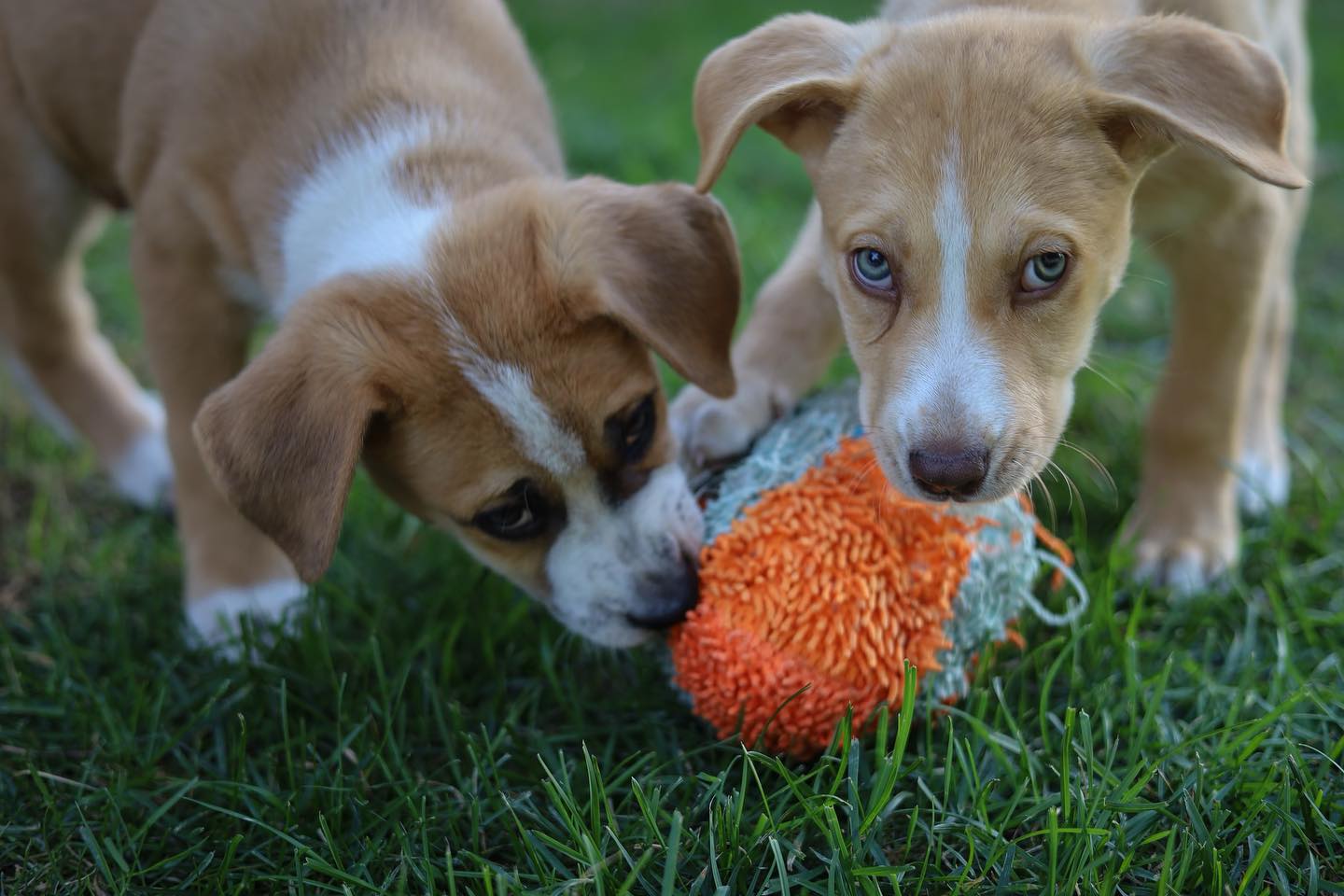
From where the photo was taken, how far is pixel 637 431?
327cm

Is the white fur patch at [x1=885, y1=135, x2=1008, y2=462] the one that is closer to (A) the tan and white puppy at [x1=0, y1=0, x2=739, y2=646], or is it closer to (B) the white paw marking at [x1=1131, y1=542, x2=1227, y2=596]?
(A) the tan and white puppy at [x1=0, y1=0, x2=739, y2=646]

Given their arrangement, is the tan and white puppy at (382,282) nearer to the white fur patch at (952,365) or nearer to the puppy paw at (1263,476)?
the white fur patch at (952,365)

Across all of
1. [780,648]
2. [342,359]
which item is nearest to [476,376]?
[342,359]

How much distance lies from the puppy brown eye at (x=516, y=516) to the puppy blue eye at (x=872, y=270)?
918 millimetres

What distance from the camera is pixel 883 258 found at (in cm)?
289

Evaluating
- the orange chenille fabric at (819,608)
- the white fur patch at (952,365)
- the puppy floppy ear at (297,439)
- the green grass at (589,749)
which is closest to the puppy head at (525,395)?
the puppy floppy ear at (297,439)

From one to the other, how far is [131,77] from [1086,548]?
10.3 ft

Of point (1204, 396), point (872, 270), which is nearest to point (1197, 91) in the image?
point (872, 270)

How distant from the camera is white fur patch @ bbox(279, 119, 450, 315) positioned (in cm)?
321

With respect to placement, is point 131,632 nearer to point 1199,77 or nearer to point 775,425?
point 775,425

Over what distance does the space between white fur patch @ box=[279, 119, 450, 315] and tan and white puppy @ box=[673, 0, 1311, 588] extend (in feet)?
2.60

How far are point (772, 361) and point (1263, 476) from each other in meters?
1.75

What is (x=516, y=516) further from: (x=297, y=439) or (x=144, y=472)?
(x=144, y=472)

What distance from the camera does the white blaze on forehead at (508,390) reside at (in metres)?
2.98
